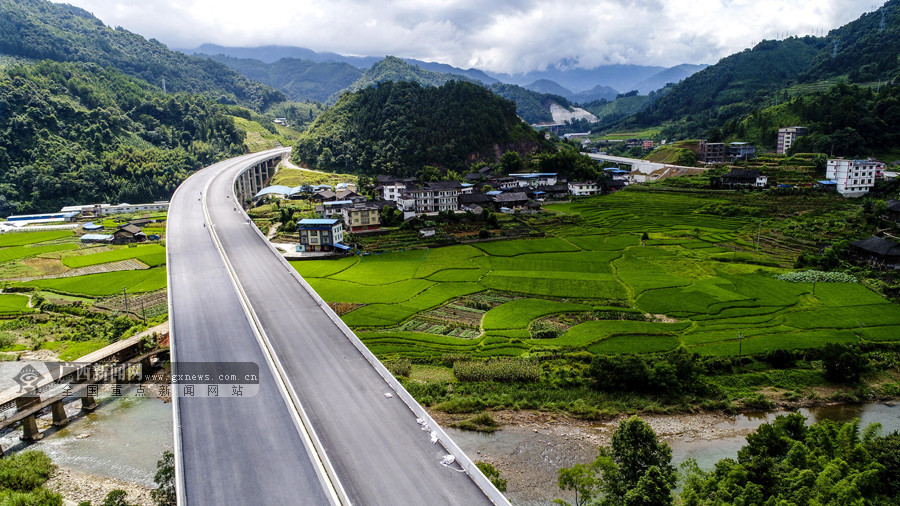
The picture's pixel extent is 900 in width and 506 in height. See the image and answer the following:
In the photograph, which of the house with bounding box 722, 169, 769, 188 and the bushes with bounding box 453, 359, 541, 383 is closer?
the bushes with bounding box 453, 359, 541, 383

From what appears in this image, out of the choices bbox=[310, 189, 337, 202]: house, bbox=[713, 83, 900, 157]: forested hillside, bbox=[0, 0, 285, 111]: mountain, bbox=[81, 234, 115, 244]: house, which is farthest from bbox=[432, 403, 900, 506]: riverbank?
bbox=[0, 0, 285, 111]: mountain

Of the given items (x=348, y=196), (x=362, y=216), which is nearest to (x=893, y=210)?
(x=362, y=216)

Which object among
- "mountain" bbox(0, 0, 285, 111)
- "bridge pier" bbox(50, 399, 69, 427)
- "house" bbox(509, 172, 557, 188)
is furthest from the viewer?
"mountain" bbox(0, 0, 285, 111)

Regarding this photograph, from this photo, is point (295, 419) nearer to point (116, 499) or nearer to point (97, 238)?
point (116, 499)

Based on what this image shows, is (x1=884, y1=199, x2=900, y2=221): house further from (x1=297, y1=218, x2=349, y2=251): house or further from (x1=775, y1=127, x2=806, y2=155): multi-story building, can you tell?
(x1=297, y1=218, x2=349, y2=251): house

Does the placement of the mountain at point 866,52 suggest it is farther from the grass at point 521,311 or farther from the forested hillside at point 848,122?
the grass at point 521,311

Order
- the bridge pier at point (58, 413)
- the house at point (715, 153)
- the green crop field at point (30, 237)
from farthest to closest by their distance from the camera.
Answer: the house at point (715, 153)
the green crop field at point (30, 237)
the bridge pier at point (58, 413)

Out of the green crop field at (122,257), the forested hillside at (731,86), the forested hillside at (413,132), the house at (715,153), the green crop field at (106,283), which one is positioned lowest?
the green crop field at (106,283)

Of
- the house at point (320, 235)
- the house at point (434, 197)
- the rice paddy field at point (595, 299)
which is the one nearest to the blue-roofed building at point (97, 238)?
the house at point (320, 235)
